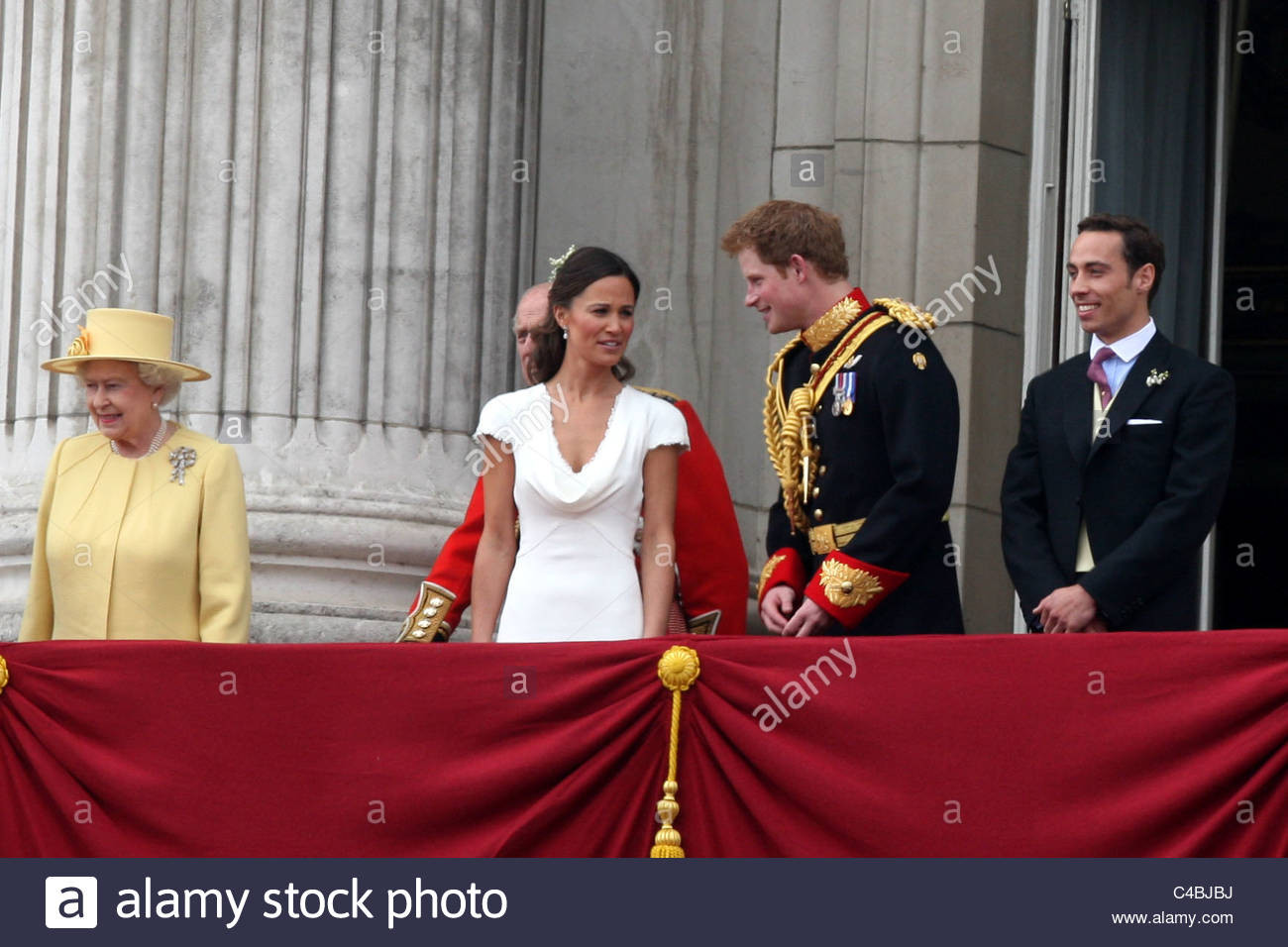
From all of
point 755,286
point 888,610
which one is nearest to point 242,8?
point 755,286

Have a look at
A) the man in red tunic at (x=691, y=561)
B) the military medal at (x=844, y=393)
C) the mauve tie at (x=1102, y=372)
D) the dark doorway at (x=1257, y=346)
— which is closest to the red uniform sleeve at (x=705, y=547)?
the man in red tunic at (x=691, y=561)

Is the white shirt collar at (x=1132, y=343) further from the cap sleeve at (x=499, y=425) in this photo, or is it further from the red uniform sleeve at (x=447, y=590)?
the red uniform sleeve at (x=447, y=590)

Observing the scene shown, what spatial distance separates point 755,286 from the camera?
811 cm

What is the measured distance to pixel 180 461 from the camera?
8.55 meters

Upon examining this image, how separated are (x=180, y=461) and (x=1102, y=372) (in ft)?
9.34

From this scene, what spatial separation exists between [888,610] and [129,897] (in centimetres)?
229

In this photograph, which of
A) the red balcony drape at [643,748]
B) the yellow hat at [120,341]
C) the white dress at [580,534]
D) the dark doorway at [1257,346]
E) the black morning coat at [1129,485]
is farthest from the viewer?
the dark doorway at [1257,346]

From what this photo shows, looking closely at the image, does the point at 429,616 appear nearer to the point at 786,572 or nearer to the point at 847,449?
the point at 786,572

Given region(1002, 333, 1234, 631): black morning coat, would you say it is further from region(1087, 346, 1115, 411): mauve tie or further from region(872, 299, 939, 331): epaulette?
region(872, 299, 939, 331): epaulette

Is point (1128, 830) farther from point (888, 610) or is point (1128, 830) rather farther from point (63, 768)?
point (63, 768)

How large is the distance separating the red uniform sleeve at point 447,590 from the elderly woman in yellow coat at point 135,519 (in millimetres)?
529

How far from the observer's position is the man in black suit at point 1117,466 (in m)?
7.59

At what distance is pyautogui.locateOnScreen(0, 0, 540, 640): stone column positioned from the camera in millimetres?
10016

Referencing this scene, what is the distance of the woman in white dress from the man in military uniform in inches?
14.7
